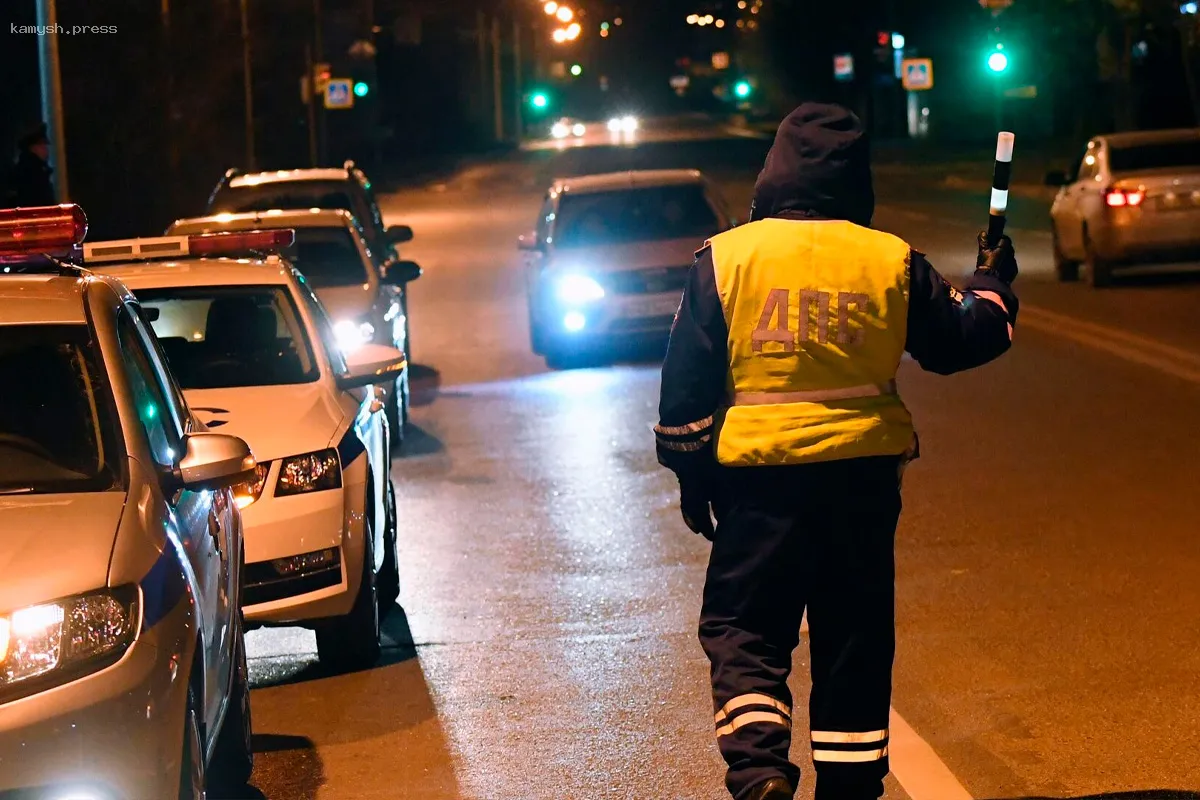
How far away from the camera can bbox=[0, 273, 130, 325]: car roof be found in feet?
17.9

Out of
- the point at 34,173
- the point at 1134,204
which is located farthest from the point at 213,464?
the point at 1134,204

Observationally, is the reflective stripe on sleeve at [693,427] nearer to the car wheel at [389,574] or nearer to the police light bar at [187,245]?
the police light bar at [187,245]

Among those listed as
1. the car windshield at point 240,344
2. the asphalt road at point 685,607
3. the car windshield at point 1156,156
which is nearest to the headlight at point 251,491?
the asphalt road at point 685,607

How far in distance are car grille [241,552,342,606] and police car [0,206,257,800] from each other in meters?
0.92

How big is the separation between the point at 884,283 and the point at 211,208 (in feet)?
43.1

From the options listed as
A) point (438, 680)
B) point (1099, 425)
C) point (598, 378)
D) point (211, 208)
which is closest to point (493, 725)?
point (438, 680)

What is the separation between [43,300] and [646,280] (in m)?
11.8

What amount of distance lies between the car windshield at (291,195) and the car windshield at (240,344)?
340 inches

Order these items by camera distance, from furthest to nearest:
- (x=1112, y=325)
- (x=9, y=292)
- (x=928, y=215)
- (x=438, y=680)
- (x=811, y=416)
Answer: (x=928, y=215) < (x=1112, y=325) < (x=438, y=680) < (x=9, y=292) < (x=811, y=416)

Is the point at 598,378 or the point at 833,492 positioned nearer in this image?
the point at 833,492

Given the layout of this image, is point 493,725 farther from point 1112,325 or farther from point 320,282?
point 1112,325

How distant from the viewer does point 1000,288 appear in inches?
198

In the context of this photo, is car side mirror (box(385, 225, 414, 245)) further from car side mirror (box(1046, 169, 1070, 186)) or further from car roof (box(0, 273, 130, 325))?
car roof (box(0, 273, 130, 325))

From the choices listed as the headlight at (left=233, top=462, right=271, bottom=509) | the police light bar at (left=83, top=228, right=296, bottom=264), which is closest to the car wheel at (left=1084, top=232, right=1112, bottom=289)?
the police light bar at (left=83, top=228, right=296, bottom=264)
